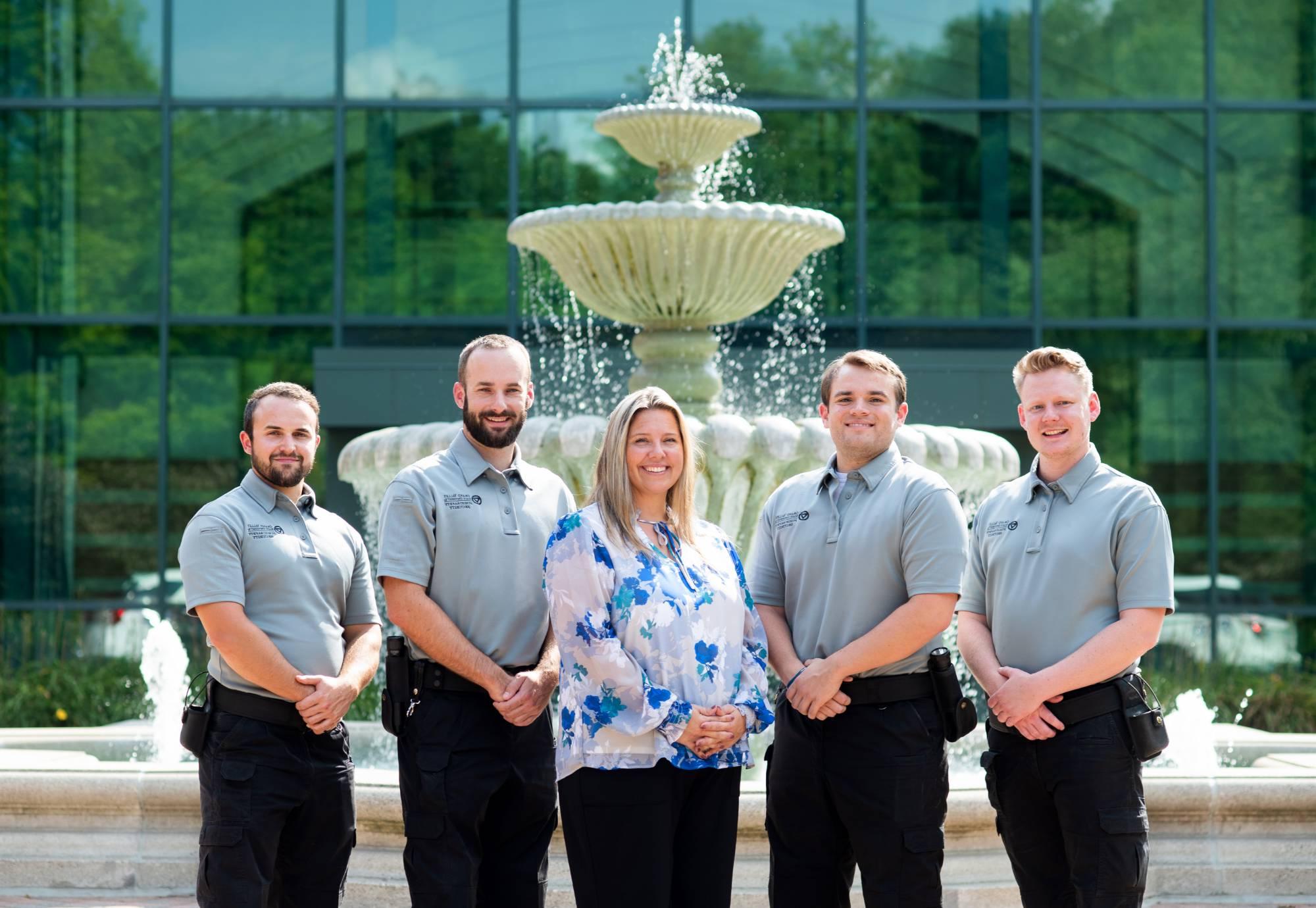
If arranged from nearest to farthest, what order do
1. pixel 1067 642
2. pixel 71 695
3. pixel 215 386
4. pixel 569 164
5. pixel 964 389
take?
pixel 1067 642 → pixel 71 695 → pixel 964 389 → pixel 569 164 → pixel 215 386

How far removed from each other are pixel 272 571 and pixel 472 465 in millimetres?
564

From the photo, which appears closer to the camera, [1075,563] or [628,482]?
[628,482]

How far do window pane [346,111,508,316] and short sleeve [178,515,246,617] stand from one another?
9734 mm

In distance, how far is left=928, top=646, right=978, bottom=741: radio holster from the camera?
382 cm

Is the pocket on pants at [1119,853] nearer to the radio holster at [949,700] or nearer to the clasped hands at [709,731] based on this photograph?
the radio holster at [949,700]

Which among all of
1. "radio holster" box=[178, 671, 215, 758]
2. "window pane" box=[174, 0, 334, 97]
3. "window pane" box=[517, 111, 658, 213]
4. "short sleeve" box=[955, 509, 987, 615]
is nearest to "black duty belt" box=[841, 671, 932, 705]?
"short sleeve" box=[955, 509, 987, 615]

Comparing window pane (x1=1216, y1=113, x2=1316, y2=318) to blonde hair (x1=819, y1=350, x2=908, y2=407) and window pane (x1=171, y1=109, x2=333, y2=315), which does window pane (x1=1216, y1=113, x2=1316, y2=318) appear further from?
Answer: blonde hair (x1=819, y1=350, x2=908, y2=407)

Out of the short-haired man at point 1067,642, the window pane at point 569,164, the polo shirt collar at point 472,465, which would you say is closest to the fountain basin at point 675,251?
the polo shirt collar at point 472,465

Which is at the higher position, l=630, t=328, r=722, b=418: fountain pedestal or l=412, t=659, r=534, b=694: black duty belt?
l=630, t=328, r=722, b=418: fountain pedestal

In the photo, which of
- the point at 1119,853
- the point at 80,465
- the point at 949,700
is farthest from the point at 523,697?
the point at 80,465

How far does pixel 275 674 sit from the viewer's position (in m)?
3.81

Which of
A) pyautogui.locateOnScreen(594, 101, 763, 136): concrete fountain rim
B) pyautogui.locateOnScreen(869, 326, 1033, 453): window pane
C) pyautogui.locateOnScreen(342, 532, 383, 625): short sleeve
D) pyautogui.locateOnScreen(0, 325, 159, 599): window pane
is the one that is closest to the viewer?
pyautogui.locateOnScreen(342, 532, 383, 625): short sleeve

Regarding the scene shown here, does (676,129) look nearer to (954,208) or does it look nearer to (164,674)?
(164,674)

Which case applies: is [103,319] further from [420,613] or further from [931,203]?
[420,613]
